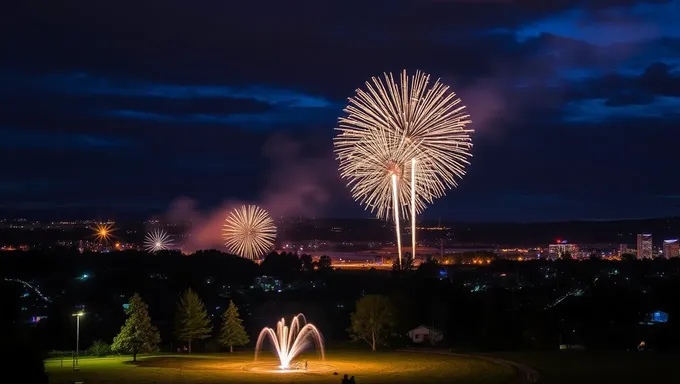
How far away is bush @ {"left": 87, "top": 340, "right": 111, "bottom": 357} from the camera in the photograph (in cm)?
6762

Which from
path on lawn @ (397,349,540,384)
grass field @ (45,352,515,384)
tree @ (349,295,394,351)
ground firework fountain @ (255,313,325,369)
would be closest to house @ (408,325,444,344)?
tree @ (349,295,394,351)

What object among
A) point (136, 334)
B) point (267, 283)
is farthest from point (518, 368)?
point (267, 283)

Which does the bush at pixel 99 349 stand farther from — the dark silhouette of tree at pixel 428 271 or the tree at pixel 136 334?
the dark silhouette of tree at pixel 428 271

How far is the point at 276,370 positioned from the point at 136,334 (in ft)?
41.5

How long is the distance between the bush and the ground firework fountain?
10224mm

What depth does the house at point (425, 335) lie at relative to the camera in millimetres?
75312

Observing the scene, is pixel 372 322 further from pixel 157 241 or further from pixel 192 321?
pixel 157 241

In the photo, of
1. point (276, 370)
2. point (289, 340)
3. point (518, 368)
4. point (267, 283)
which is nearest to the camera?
point (518, 368)

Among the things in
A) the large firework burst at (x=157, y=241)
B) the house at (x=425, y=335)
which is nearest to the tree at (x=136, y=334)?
the house at (x=425, y=335)

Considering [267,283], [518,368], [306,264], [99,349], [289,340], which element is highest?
[306,264]

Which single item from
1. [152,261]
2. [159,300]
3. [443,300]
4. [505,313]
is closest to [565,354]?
[505,313]

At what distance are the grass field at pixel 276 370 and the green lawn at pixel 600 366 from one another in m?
2.40

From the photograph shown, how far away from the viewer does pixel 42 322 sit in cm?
7650

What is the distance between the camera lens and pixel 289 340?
65.9 meters
